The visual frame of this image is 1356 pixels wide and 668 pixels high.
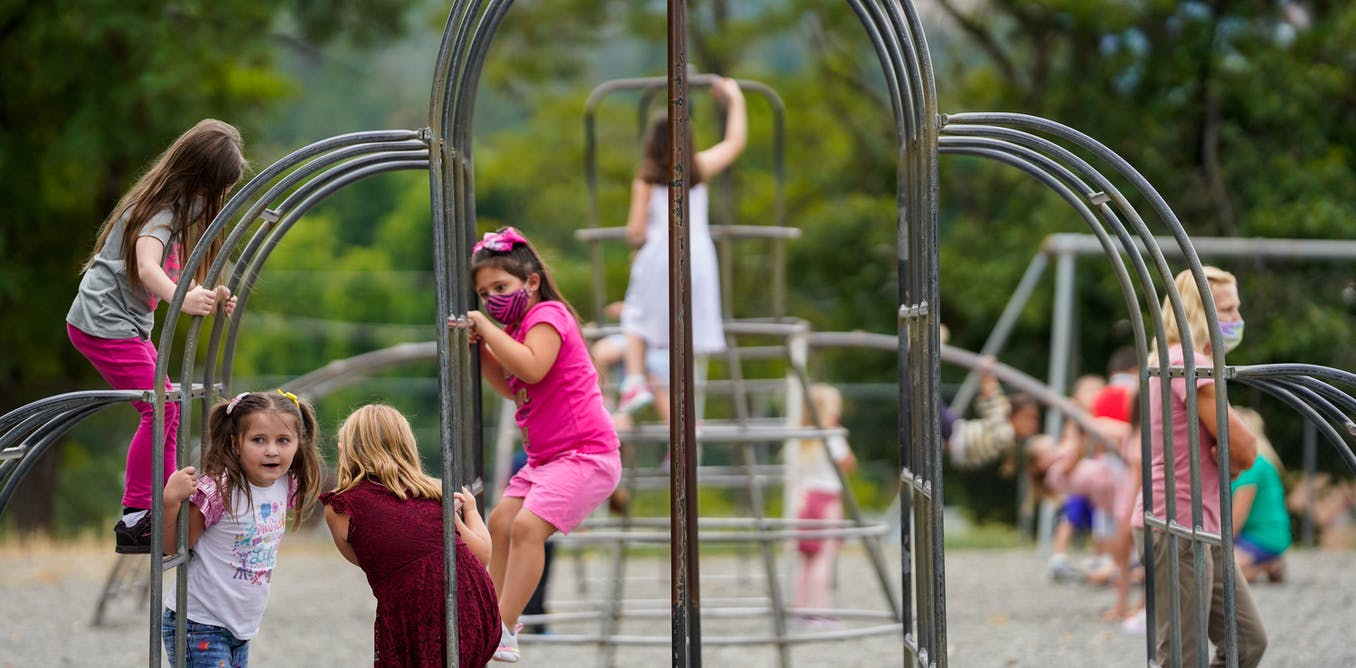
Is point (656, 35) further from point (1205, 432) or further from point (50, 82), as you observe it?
point (1205, 432)

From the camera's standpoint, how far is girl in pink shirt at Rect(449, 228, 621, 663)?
405cm

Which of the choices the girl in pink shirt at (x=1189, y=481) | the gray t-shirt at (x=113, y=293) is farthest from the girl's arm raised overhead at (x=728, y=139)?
the gray t-shirt at (x=113, y=293)

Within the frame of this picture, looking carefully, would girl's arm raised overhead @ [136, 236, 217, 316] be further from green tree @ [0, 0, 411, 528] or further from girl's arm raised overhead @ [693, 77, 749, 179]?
green tree @ [0, 0, 411, 528]

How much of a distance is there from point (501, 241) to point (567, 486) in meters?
0.68

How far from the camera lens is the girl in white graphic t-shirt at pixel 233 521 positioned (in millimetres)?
3662

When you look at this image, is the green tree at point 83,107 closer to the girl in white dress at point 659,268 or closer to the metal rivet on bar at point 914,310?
the girl in white dress at point 659,268

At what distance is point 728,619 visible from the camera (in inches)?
338

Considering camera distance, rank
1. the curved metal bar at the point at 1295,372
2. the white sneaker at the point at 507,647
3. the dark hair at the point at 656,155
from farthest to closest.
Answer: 1. the dark hair at the point at 656,155
2. the white sneaker at the point at 507,647
3. the curved metal bar at the point at 1295,372

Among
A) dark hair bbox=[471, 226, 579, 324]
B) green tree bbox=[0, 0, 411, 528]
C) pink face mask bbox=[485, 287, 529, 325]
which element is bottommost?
pink face mask bbox=[485, 287, 529, 325]

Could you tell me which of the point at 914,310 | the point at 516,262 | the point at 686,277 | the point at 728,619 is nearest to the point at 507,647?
the point at 516,262

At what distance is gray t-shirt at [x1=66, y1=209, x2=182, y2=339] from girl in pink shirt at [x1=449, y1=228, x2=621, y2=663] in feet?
2.67

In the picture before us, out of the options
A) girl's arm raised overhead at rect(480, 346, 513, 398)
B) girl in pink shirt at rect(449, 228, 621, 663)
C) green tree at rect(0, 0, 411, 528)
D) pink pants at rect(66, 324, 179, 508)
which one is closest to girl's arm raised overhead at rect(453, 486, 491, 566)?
girl in pink shirt at rect(449, 228, 621, 663)

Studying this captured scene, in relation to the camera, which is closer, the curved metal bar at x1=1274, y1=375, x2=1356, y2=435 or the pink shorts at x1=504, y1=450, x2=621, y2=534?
the curved metal bar at x1=1274, y1=375, x2=1356, y2=435

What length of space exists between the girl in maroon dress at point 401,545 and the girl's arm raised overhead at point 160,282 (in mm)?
434
